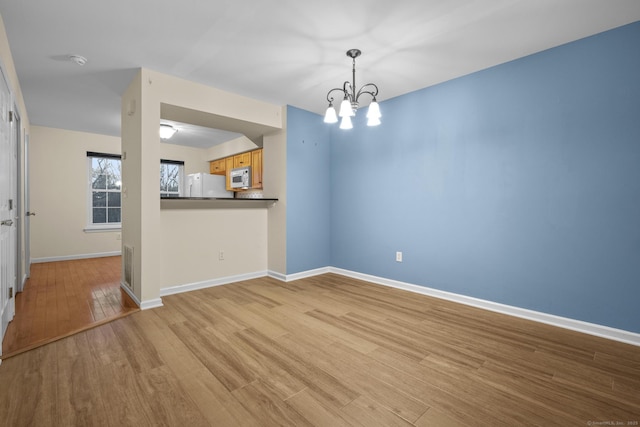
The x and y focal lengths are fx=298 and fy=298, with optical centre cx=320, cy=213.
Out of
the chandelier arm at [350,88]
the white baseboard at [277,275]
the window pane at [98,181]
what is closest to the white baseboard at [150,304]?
the white baseboard at [277,275]

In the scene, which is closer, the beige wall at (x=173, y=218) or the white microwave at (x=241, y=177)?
the beige wall at (x=173, y=218)

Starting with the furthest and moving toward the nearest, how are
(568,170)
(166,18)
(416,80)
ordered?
(416,80) < (568,170) < (166,18)

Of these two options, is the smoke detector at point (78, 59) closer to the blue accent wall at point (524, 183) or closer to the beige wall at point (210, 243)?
the beige wall at point (210, 243)

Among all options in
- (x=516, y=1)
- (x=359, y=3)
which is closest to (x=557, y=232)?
(x=516, y=1)

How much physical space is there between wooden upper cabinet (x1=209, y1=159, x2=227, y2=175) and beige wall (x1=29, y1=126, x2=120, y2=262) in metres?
1.97

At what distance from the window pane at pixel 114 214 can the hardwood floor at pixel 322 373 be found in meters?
4.21

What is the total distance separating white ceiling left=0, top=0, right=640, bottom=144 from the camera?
2.11m

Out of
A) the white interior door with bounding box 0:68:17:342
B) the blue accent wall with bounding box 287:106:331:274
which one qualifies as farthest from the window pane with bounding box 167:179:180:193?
the white interior door with bounding box 0:68:17:342

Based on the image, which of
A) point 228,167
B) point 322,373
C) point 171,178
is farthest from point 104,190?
point 322,373

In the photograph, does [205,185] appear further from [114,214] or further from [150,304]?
[150,304]

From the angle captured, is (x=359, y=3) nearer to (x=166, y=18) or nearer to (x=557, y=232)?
(x=166, y=18)

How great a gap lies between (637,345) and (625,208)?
1.04m

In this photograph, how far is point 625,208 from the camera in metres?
2.33

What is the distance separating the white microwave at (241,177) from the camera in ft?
18.0
